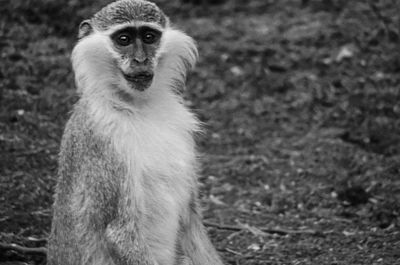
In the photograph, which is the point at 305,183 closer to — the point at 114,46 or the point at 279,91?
the point at 279,91

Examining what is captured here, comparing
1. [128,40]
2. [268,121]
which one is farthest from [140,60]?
[268,121]

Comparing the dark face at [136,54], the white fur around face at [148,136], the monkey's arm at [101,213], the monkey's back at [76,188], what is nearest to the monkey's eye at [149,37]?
the dark face at [136,54]

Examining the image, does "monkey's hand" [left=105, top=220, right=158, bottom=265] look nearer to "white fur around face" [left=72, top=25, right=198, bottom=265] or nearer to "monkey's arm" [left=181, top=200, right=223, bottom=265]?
"white fur around face" [left=72, top=25, right=198, bottom=265]

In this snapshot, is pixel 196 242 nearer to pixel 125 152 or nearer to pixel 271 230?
pixel 125 152

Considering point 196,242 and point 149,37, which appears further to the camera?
point 196,242

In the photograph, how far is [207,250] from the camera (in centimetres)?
532

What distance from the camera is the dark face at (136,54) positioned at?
4754mm

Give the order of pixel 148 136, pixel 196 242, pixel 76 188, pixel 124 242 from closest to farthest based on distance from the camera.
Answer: pixel 124 242, pixel 76 188, pixel 148 136, pixel 196 242

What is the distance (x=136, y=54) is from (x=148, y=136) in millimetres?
522

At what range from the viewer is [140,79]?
4766 millimetres

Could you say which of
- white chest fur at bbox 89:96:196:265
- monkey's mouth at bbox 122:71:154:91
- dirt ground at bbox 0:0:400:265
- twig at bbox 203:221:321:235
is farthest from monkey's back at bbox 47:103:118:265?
twig at bbox 203:221:321:235

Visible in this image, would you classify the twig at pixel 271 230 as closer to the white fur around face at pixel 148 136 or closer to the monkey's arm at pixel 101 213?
the white fur around face at pixel 148 136

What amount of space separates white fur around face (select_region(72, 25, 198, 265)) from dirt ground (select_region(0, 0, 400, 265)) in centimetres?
130

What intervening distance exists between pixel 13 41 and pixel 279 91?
10.4ft
